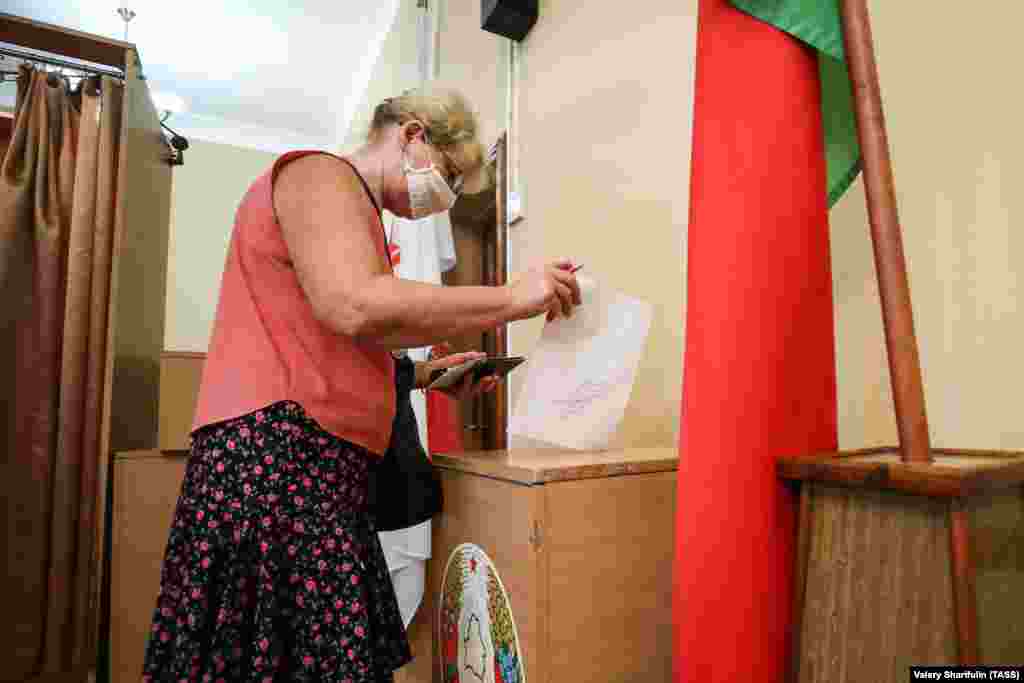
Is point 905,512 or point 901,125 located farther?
point 901,125

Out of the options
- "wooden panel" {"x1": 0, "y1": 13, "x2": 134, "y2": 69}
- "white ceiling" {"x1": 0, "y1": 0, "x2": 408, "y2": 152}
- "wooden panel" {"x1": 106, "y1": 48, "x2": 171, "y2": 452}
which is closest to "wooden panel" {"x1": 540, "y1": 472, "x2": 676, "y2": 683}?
"wooden panel" {"x1": 106, "y1": 48, "x2": 171, "y2": 452}

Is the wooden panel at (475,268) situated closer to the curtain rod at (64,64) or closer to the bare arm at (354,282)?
the bare arm at (354,282)

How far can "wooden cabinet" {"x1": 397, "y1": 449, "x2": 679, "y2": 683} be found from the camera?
2.32 feet

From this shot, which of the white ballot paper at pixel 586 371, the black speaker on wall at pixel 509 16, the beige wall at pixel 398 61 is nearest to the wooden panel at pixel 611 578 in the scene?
the white ballot paper at pixel 586 371

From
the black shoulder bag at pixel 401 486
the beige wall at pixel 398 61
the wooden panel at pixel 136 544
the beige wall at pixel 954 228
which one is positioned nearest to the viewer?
the beige wall at pixel 954 228

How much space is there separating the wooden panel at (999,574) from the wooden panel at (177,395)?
1711 mm

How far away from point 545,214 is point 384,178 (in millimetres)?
775

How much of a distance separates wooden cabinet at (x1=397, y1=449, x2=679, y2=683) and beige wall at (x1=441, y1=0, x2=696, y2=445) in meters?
0.36

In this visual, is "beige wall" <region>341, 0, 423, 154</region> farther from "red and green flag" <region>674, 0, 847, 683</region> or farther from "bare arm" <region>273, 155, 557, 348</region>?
"red and green flag" <region>674, 0, 847, 683</region>

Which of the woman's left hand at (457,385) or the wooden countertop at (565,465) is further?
the woman's left hand at (457,385)

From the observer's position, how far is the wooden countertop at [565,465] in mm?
723

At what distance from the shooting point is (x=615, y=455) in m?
0.88

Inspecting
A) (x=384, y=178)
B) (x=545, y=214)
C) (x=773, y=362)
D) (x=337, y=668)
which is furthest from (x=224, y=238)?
(x=773, y=362)

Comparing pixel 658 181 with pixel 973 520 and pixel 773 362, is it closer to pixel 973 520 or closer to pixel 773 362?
pixel 773 362
